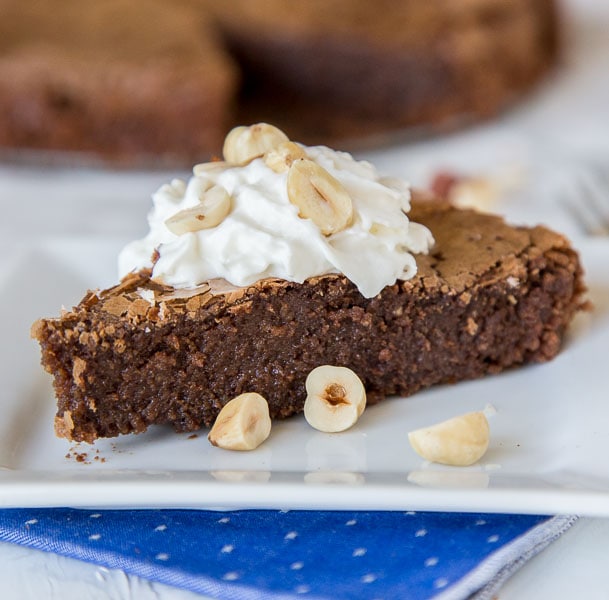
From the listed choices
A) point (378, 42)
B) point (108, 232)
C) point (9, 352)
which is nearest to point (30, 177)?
point (108, 232)

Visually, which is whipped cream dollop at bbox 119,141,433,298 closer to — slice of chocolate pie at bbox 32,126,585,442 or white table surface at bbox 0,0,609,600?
slice of chocolate pie at bbox 32,126,585,442

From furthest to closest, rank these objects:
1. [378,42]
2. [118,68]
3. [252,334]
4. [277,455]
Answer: [378,42] → [118,68] → [252,334] → [277,455]

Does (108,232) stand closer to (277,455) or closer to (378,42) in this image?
(378,42)

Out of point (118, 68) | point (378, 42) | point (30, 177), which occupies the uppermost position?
point (378, 42)

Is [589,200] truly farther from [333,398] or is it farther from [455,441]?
[455,441]

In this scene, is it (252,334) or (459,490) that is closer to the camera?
(459,490)

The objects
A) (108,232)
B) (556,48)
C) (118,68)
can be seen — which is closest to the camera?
(108,232)

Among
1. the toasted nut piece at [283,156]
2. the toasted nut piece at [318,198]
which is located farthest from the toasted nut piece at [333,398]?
the toasted nut piece at [283,156]

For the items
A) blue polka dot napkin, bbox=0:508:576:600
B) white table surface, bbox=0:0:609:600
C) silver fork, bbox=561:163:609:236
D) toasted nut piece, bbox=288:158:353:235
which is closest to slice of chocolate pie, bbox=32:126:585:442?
toasted nut piece, bbox=288:158:353:235
